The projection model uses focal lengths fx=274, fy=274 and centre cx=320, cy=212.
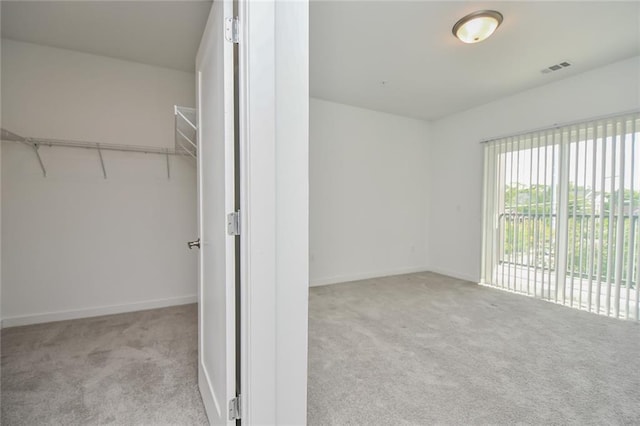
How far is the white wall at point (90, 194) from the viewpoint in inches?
98.6

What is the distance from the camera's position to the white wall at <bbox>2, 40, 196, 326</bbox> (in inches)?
98.6

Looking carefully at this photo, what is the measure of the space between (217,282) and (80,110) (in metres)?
2.71

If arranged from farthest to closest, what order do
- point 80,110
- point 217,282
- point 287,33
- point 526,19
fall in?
1. point 80,110
2. point 526,19
3. point 217,282
4. point 287,33

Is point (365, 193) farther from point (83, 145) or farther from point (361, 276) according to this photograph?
point (83, 145)

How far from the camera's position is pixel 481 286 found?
12.6ft

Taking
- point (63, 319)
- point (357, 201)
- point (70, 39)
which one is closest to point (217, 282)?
point (63, 319)

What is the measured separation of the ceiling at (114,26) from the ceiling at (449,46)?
1116 mm

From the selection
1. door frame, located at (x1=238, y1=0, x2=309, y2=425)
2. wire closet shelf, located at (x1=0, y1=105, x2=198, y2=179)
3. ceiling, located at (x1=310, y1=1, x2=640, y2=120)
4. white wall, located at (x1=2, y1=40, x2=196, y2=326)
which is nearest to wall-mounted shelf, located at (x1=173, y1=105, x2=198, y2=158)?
wire closet shelf, located at (x1=0, y1=105, x2=198, y2=179)

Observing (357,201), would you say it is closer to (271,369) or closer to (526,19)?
(526,19)

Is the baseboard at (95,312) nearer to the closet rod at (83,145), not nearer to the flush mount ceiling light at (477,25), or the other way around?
the closet rod at (83,145)

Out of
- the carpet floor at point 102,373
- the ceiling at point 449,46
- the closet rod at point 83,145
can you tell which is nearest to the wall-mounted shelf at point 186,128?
the closet rod at point 83,145

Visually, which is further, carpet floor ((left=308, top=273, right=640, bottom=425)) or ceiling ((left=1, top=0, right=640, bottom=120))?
ceiling ((left=1, top=0, right=640, bottom=120))

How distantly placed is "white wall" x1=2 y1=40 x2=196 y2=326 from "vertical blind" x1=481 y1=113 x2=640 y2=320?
158 inches

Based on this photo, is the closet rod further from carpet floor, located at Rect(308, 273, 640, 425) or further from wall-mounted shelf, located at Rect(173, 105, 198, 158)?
carpet floor, located at Rect(308, 273, 640, 425)
